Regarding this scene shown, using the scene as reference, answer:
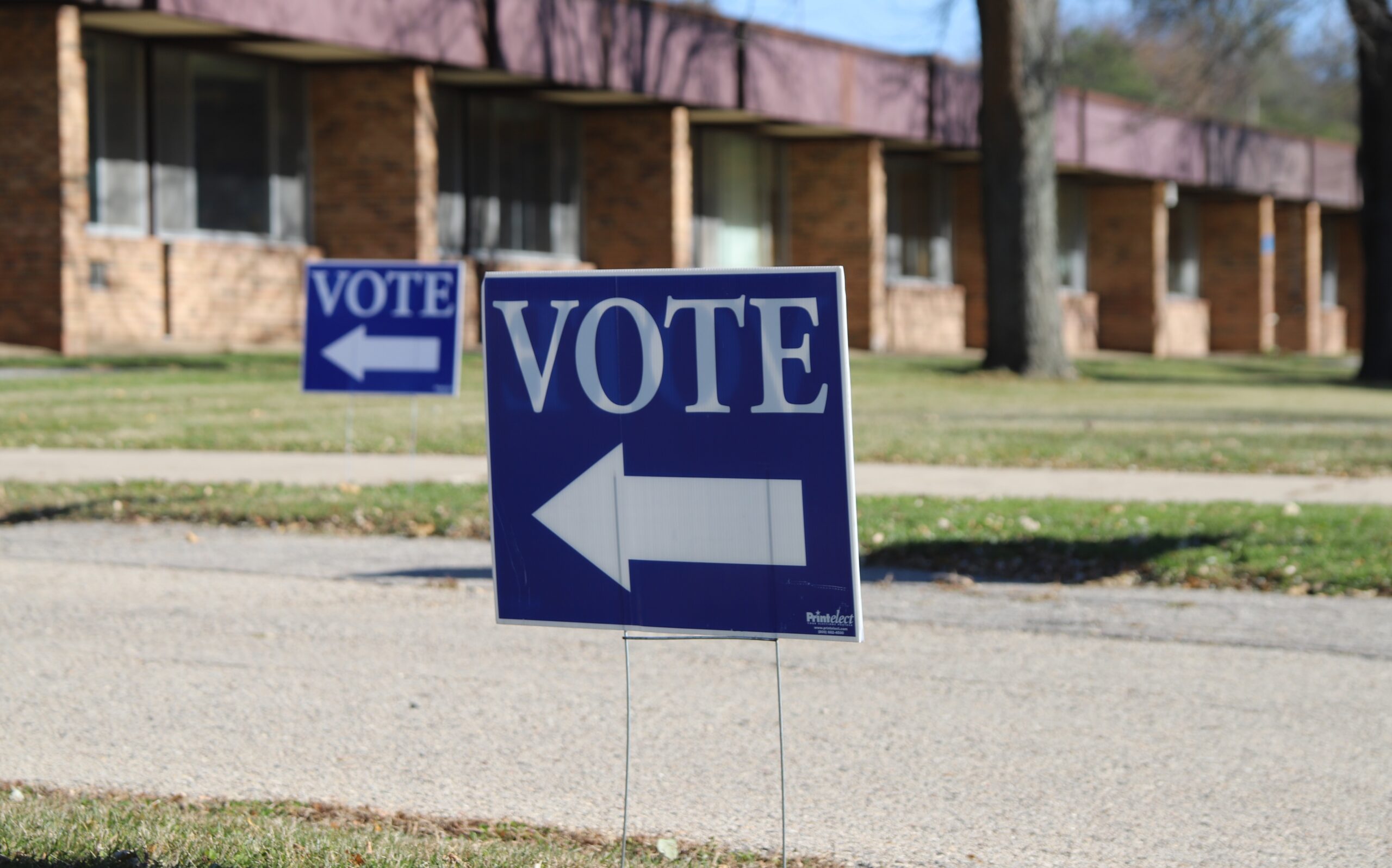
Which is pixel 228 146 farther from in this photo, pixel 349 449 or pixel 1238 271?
pixel 1238 271

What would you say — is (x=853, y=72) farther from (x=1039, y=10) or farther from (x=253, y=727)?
(x=253, y=727)

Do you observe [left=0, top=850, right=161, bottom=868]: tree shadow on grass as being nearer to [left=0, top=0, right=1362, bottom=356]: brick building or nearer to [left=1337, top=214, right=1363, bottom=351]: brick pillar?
[left=0, top=0, right=1362, bottom=356]: brick building

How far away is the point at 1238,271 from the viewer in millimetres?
46625

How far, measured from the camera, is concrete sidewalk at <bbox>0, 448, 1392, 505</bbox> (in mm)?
11469

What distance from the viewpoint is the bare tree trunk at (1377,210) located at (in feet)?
92.2

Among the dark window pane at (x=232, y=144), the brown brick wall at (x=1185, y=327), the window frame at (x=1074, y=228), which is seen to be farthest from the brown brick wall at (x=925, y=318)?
the dark window pane at (x=232, y=144)

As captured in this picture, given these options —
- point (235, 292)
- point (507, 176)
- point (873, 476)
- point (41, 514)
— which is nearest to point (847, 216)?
point (507, 176)

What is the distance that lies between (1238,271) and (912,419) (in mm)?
31808

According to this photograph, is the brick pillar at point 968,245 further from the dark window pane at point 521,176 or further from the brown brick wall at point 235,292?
the brown brick wall at point 235,292

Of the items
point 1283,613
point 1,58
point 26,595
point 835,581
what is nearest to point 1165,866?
point 835,581

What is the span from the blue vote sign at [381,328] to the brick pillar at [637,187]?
699 inches

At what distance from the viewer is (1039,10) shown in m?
24.0

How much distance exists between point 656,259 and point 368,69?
6.02 m

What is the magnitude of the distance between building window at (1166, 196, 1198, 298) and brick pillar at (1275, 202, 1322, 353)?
3.92 metres
